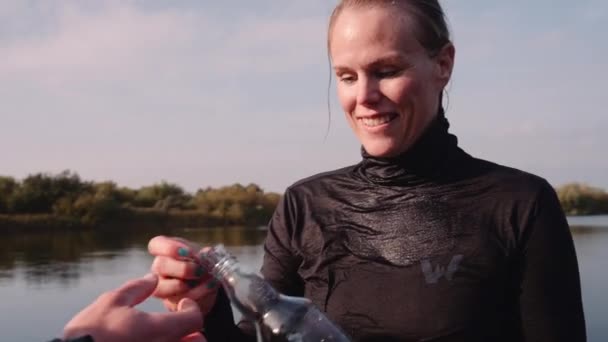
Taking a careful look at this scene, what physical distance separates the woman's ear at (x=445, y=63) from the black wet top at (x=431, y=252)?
0.11 meters

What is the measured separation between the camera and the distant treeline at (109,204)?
29.6 metres

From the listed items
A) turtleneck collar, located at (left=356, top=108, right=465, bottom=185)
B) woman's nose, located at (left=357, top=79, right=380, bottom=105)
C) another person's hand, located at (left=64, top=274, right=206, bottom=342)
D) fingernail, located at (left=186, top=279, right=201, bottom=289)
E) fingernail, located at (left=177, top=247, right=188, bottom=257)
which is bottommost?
fingernail, located at (left=186, top=279, right=201, bottom=289)

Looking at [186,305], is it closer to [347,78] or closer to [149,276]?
[149,276]

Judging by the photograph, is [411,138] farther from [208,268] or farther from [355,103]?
A: [208,268]

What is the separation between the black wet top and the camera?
57.0 inches

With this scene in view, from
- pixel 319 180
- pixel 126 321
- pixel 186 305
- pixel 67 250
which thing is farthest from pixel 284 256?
pixel 67 250

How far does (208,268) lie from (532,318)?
27.3 inches

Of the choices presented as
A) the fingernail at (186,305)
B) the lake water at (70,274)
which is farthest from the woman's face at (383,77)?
the lake water at (70,274)

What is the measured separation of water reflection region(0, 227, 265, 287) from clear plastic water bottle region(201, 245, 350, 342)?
14.8m

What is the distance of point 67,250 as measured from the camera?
24.2 metres

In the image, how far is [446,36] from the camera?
1.65 meters

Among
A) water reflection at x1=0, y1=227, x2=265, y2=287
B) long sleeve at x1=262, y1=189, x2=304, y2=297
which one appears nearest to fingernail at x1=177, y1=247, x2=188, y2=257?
long sleeve at x1=262, y1=189, x2=304, y2=297

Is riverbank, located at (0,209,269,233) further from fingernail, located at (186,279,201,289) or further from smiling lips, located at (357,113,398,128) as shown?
fingernail, located at (186,279,201,289)

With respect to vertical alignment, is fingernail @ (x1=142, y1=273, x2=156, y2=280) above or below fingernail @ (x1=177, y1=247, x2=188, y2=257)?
below
